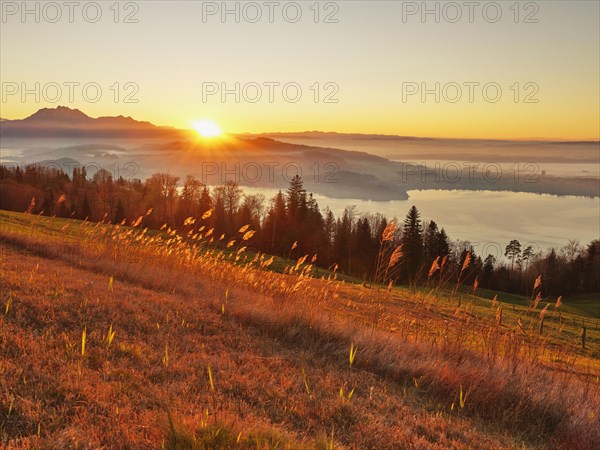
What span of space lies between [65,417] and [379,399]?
10.4 feet

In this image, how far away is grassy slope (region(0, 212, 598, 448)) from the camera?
393cm

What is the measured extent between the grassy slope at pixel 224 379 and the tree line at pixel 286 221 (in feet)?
143

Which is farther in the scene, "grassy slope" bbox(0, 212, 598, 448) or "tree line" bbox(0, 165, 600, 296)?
"tree line" bbox(0, 165, 600, 296)

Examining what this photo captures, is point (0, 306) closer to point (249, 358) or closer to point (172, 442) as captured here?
point (249, 358)

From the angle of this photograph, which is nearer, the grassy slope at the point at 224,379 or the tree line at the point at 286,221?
the grassy slope at the point at 224,379

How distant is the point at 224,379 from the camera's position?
5.18 m

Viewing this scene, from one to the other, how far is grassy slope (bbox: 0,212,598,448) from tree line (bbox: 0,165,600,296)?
43474 mm

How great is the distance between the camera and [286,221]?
68.7m

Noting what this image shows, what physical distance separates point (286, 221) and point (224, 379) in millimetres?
63551

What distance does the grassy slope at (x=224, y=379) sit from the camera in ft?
12.9

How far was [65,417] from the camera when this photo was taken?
397cm

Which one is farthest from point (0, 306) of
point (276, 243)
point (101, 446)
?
point (276, 243)

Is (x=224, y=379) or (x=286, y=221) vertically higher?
(x=224, y=379)

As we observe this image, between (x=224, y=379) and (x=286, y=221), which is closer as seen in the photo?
(x=224, y=379)
